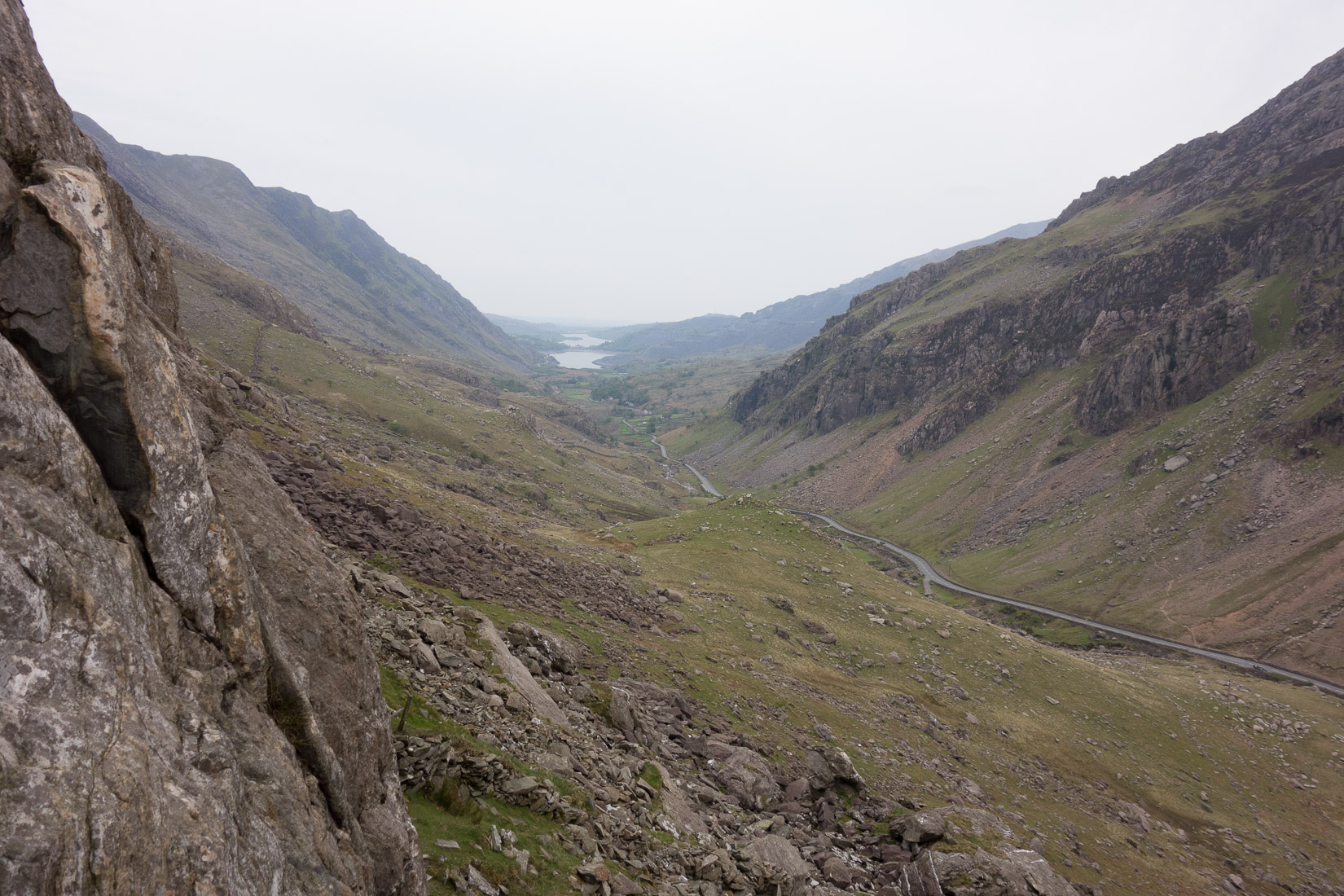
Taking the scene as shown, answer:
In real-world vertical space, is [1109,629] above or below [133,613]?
below

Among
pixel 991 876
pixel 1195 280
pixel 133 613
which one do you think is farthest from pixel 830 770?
pixel 1195 280

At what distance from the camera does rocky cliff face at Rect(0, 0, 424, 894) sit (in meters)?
6.66

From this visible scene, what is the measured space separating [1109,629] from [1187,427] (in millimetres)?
65078

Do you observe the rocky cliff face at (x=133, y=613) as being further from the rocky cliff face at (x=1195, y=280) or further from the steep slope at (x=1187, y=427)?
the rocky cliff face at (x=1195, y=280)

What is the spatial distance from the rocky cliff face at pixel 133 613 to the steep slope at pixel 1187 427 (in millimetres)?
128348

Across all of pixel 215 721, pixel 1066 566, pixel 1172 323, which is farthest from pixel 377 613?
pixel 1172 323

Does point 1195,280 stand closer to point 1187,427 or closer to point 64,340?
point 1187,427

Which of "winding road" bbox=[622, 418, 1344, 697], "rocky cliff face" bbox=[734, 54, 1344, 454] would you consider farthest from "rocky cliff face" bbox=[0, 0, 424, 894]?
"rocky cliff face" bbox=[734, 54, 1344, 454]

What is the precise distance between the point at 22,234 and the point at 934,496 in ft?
606

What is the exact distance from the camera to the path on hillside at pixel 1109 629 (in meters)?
83.8

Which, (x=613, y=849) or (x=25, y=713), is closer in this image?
(x=25, y=713)

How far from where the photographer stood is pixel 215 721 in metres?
9.24

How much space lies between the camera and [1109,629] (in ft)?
339

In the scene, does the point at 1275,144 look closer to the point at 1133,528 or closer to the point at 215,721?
the point at 1133,528
